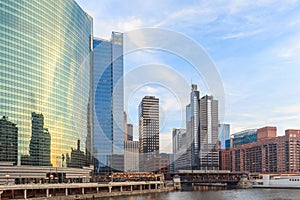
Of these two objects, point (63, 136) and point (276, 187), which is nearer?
point (63, 136)

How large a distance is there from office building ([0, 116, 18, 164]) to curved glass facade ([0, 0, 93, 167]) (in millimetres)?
1484

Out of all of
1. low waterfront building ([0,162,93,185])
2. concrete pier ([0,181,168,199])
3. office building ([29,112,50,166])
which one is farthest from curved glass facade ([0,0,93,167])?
concrete pier ([0,181,168,199])

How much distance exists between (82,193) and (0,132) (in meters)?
27.2

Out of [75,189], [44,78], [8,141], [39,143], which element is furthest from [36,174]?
[44,78]

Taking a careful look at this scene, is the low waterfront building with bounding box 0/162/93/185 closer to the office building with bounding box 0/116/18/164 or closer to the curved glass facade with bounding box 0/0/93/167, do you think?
the office building with bounding box 0/116/18/164

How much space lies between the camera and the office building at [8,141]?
102 m

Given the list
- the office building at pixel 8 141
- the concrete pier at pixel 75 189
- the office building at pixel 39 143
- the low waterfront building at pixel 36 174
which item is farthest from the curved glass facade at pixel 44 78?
the concrete pier at pixel 75 189

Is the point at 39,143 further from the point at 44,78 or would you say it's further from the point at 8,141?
the point at 44,78

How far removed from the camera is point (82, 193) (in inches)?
4405

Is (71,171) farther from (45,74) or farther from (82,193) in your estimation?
(45,74)

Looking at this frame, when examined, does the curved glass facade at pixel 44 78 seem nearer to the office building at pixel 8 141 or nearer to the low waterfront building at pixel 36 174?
the office building at pixel 8 141

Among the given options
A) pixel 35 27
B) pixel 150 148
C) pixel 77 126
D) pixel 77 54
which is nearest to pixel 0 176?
pixel 35 27

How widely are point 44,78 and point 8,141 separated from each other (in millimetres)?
23557

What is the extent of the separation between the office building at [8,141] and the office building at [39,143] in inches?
267
